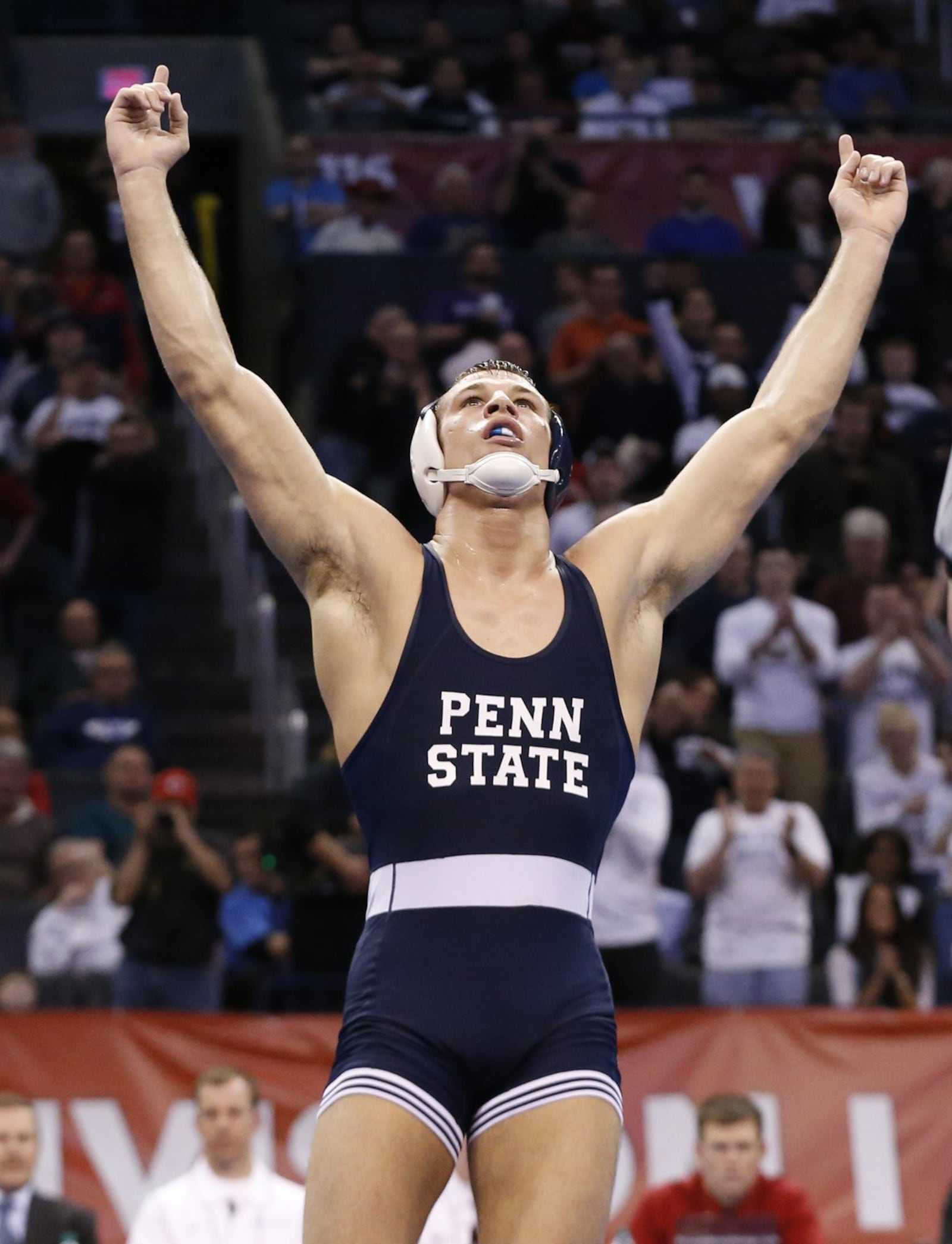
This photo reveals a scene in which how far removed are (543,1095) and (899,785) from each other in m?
7.69

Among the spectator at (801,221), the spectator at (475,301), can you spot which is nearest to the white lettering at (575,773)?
the spectator at (475,301)

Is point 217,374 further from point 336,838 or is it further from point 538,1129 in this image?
point 336,838

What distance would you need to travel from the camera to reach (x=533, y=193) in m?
16.7

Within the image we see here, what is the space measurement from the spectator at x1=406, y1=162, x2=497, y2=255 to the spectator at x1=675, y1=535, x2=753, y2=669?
13.9ft

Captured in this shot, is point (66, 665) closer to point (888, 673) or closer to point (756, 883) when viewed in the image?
point (756, 883)

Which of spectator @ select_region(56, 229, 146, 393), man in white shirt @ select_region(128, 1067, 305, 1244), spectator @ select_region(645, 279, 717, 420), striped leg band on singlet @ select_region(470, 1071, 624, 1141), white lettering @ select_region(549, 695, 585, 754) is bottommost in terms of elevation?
man in white shirt @ select_region(128, 1067, 305, 1244)

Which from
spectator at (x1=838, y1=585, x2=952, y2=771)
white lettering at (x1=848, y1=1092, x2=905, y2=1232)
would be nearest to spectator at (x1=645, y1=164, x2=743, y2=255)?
spectator at (x1=838, y1=585, x2=952, y2=771)

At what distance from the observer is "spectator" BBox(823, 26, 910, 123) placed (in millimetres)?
18656

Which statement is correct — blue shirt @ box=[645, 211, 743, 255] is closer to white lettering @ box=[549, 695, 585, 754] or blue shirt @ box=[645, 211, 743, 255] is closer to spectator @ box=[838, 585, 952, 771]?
spectator @ box=[838, 585, 952, 771]

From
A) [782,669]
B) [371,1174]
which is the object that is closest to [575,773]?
[371,1174]

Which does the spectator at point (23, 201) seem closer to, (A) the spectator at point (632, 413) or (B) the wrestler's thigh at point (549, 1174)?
(A) the spectator at point (632, 413)

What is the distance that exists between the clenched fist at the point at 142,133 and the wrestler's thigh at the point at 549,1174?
2.21 meters

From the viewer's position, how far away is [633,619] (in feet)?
16.5

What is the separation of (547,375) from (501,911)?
10572 millimetres
